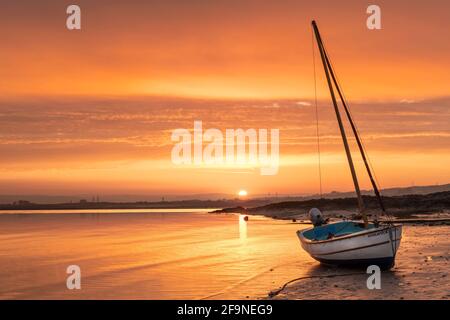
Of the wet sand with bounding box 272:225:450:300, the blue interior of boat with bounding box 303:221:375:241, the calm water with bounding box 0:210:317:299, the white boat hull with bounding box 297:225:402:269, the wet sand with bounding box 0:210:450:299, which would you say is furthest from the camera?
the blue interior of boat with bounding box 303:221:375:241

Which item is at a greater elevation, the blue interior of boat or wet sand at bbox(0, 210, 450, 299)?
the blue interior of boat

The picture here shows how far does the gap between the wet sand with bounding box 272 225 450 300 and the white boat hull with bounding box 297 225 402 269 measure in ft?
2.20

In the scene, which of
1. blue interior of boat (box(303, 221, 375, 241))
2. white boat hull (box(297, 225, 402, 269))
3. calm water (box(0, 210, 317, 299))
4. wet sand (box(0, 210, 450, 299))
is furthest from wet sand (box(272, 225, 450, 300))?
blue interior of boat (box(303, 221, 375, 241))

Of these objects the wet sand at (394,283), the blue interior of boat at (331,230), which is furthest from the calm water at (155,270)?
the blue interior of boat at (331,230)

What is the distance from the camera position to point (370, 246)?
27500 millimetres

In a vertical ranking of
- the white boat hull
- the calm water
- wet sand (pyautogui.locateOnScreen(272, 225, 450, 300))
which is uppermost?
the white boat hull

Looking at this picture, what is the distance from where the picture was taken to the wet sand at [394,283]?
2162 centimetres

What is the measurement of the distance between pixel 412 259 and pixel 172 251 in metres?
21.9

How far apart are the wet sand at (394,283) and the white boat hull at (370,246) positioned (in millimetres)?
672

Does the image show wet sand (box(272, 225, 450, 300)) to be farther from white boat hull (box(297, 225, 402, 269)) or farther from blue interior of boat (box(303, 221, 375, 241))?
blue interior of boat (box(303, 221, 375, 241))

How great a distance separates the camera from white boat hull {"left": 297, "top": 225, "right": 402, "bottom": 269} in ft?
89.8

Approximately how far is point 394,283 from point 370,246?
11.5ft
